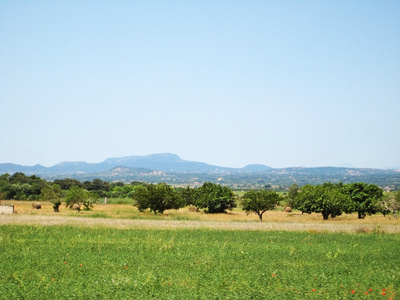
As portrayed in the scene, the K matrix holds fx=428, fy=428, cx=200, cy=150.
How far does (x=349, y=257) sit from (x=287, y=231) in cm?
1443

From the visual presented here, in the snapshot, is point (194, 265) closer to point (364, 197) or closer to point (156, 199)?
point (156, 199)

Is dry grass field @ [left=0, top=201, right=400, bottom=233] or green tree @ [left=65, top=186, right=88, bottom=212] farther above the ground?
green tree @ [left=65, top=186, right=88, bottom=212]

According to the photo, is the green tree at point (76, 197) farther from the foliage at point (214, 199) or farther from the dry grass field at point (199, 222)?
the foliage at point (214, 199)

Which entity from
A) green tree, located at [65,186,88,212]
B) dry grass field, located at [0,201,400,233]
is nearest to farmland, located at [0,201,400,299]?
dry grass field, located at [0,201,400,233]

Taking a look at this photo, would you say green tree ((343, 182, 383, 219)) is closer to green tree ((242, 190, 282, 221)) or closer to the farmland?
green tree ((242, 190, 282, 221))

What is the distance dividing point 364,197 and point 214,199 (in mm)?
23826

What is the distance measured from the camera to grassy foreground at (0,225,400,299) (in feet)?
51.8

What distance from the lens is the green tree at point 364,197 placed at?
6431 centimetres

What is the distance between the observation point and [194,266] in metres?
20.8

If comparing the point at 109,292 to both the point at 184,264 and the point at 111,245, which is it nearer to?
the point at 184,264

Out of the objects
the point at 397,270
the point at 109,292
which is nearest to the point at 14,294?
the point at 109,292

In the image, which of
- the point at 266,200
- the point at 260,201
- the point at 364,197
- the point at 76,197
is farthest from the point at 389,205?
the point at 76,197

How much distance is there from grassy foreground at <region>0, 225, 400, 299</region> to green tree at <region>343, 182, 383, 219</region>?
32224mm

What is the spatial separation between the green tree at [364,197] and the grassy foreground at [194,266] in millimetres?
32224
